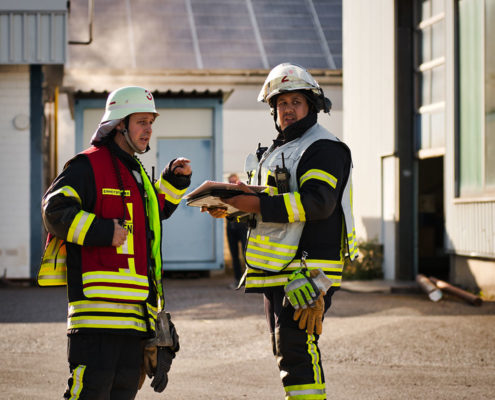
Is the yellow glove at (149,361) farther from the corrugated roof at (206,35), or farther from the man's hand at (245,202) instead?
the corrugated roof at (206,35)

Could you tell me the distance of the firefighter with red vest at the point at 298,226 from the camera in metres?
4.25

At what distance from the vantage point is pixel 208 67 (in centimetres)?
2398

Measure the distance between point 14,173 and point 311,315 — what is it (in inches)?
452

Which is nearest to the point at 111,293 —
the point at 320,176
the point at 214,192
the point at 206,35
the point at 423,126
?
the point at 214,192

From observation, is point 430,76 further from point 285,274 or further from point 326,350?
point 285,274

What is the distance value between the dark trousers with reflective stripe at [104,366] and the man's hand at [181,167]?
0.92 meters

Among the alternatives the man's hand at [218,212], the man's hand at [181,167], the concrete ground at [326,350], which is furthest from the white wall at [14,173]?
the man's hand at [181,167]

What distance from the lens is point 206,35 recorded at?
2498 cm

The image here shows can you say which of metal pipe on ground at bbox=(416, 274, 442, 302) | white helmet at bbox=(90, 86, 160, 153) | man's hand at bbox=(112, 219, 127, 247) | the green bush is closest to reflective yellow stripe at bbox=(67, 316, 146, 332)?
man's hand at bbox=(112, 219, 127, 247)

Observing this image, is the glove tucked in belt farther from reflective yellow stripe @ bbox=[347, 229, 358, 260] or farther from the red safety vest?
reflective yellow stripe @ bbox=[347, 229, 358, 260]

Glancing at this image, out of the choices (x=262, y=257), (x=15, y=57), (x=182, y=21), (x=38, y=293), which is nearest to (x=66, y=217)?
(x=262, y=257)

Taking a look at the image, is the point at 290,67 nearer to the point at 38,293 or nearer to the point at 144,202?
the point at 144,202

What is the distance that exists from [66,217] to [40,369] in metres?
3.53

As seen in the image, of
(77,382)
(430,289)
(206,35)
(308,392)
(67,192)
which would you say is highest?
(206,35)
